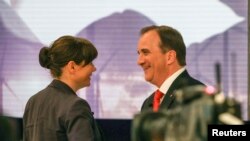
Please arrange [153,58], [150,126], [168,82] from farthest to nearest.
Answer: [153,58] < [168,82] < [150,126]

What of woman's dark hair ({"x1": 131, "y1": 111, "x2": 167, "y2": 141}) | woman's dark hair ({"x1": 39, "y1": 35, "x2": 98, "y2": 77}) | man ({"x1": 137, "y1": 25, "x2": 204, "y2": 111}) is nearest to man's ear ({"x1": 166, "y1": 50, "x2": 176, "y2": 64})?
man ({"x1": 137, "y1": 25, "x2": 204, "y2": 111})

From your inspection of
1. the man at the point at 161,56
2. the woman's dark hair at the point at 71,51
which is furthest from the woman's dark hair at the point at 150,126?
the woman's dark hair at the point at 71,51

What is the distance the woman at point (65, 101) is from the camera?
1557 mm

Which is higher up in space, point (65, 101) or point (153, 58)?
point (153, 58)

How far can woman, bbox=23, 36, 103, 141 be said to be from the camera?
1557mm

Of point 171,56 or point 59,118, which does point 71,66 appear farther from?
point 171,56

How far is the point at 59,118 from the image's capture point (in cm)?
159

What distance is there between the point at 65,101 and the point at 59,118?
2.3 inches

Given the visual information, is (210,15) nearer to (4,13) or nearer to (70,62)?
(4,13)

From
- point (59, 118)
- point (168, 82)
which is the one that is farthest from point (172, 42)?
point (59, 118)

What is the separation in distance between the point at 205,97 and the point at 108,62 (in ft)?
11.3

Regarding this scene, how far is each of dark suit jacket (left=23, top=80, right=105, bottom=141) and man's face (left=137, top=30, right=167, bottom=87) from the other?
8.4 inches

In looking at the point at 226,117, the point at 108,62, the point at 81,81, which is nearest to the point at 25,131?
the point at 81,81

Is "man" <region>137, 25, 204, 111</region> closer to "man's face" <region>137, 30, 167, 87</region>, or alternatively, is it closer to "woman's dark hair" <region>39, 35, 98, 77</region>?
"man's face" <region>137, 30, 167, 87</region>
